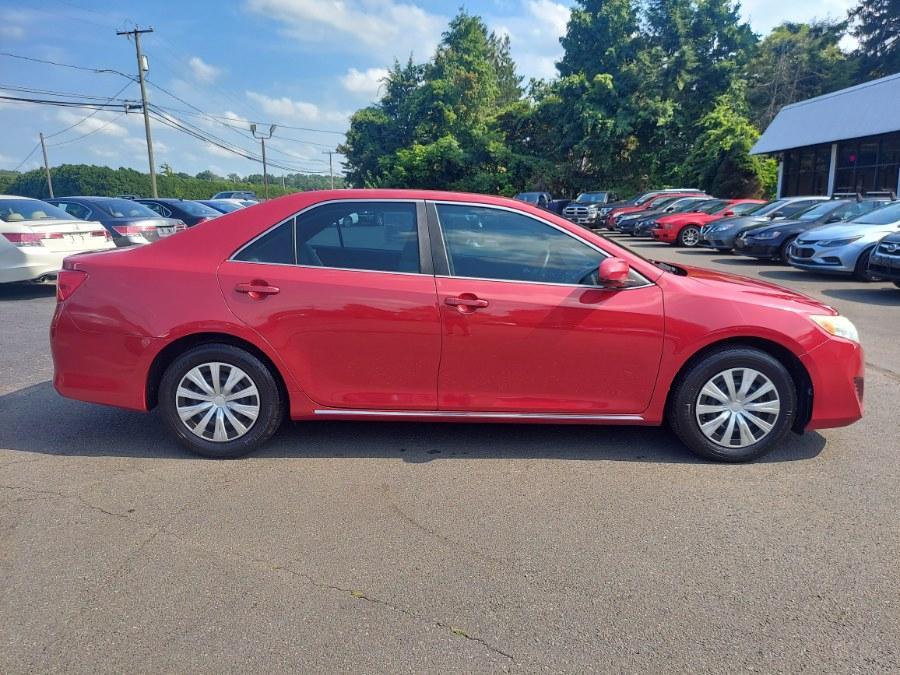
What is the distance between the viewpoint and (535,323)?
13.1ft

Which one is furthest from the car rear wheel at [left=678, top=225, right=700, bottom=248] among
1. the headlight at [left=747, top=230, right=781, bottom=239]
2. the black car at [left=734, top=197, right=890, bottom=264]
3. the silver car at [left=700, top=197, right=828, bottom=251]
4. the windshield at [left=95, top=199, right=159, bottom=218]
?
the windshield at [left=95, top=199, right=159, bottom=218]

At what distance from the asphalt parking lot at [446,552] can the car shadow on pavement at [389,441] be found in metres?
0.02

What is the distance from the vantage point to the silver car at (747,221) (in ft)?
53.4

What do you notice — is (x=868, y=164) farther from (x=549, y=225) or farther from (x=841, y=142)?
(x=549, y=225)

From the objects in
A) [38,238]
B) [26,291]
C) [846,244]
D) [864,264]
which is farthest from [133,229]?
[864,264]

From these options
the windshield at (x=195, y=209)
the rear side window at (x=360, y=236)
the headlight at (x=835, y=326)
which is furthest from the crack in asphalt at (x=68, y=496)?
the windshield at (x=195, y=209)

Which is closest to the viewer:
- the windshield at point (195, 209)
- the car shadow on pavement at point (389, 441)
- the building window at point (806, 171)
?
the car shadow on pavement at point (389, 441)

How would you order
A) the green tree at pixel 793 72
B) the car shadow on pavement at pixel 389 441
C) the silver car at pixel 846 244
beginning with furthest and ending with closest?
the green tree at pixel 793 72
the silver car at pixel 846 244
the car shadow on pavement at pixel 389 441

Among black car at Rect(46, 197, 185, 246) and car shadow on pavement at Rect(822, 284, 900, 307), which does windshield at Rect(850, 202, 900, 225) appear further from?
black car at Rect(46, 197, 185, 246)

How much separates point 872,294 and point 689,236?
8899 millimetres

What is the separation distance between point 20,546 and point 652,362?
11.4 ft

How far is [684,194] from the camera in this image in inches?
1087

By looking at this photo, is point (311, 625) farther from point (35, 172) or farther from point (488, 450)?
point (35, 172)

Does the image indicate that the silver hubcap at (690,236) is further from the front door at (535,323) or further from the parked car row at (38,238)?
the front door at (535,323)
